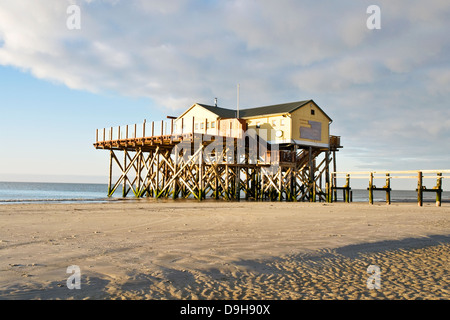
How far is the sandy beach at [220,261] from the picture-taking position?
4.97 meters

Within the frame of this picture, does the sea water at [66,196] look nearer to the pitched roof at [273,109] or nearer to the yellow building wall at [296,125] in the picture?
the yellow building wall at [296,125]

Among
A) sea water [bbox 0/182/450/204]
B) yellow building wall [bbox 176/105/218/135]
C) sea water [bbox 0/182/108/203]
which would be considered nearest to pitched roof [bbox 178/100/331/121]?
yellow building wall [bbox 176/105/218/135]

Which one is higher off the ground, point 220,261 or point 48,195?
point 220,261

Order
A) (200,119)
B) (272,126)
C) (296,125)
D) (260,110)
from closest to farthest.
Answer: (296,125), (272,126), (200,119), (260,110)

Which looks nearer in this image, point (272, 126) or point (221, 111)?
point (272, 126)

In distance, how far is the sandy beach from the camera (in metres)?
4.97

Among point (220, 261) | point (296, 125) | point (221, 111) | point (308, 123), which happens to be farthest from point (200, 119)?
point (220, 261)

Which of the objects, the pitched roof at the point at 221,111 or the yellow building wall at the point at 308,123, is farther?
the pitched roof at the point at 221,111

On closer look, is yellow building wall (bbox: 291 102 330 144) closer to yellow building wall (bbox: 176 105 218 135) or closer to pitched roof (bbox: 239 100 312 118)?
pitched roof (bbox: 239 100 312 118)

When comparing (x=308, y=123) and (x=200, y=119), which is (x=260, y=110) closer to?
(x=308, y=123)

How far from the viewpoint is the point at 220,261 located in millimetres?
6645

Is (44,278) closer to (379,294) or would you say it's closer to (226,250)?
(226,250)

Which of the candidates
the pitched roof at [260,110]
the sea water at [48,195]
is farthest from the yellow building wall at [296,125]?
the sea water at [48,195]
